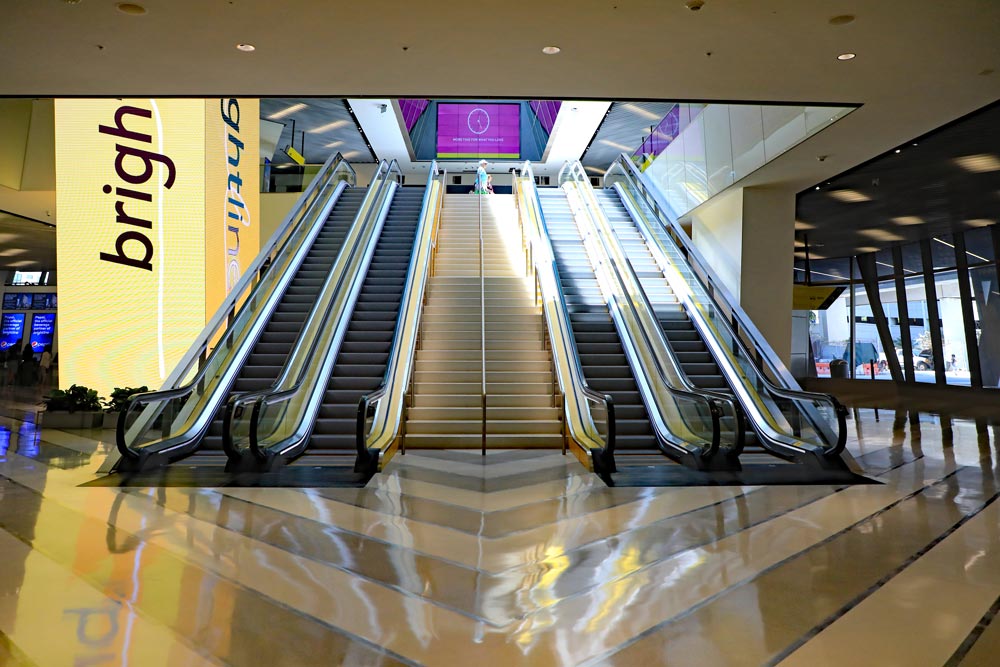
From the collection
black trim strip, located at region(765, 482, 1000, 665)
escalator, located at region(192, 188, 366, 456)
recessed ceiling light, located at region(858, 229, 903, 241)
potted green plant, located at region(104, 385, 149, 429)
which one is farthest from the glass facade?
potted green plant, located at region(104, 385, 149, 429)

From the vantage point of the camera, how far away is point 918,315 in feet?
53.8

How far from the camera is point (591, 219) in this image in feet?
42.3

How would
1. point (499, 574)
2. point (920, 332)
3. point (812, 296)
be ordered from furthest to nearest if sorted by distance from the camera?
1. point (920, 332)
2. point (812, 296)
3. point (499, 574)

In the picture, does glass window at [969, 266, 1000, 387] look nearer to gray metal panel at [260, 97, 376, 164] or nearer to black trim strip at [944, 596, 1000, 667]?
black trim strip at [944, 596, 1000, 667]

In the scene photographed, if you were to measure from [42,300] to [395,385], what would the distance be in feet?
86.2

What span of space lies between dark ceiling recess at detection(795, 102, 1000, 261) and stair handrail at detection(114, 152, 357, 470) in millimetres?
8200

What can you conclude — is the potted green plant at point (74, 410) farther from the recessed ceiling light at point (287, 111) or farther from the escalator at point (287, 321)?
the recessed ceiling light at point (287, 111)

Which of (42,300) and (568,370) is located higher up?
(42,300)

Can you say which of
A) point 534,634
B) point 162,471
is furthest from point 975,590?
point 162,471

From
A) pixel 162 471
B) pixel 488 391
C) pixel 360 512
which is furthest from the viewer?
pixel 488 391

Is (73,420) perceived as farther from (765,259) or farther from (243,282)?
(765,259)

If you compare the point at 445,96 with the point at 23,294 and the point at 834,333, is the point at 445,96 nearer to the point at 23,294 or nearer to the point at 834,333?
the point at 834,333

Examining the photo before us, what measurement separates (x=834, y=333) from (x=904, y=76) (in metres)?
14.4

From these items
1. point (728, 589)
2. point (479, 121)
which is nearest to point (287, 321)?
point (728, 589)
